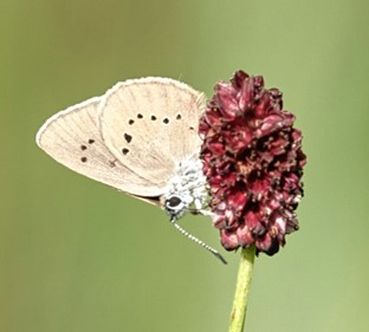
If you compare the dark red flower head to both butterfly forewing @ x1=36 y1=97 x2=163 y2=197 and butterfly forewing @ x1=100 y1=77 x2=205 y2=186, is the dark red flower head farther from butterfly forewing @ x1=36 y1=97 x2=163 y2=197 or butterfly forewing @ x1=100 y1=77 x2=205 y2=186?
butterfly forewing @ x1=36 y1=97 x2=163 y2=197

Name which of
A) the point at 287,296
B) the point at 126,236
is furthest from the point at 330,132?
the point at 126,236

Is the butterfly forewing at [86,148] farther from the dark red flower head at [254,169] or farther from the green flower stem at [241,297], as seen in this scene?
the green flower stem at [241,297]

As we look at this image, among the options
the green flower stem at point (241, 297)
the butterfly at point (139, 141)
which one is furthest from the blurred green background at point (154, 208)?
the green flower stem at point (241, 297)

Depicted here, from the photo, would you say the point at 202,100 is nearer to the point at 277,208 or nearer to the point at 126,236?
the point at 277,208

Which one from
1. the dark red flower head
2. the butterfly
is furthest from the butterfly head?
the dark red flower head

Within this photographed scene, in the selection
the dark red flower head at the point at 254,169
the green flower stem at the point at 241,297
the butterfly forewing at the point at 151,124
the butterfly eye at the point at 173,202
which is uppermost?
the butterfly forewing at the point at 151,124

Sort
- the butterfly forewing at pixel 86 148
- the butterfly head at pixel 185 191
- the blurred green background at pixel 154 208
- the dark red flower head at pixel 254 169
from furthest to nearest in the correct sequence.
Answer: the blurred green background at pixel 154 208 → the butterfly forewing at pixel 86 148 → the butterfly head at pixel 185 191 → the dark red flower head at pixel 254 169

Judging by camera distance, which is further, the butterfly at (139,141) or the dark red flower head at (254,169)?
the butterfly at (139,141)
